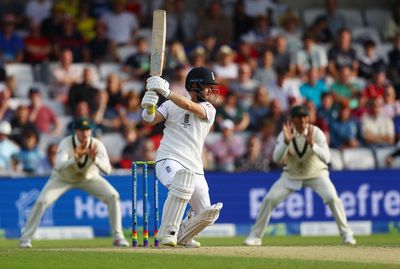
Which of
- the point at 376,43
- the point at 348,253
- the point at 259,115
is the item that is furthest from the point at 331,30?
the point at 348,253

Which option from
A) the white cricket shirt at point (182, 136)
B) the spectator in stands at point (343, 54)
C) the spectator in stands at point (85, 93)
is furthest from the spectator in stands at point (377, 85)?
the white cricket shirt at point (182, 136)

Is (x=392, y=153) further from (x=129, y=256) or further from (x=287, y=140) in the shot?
(x=129, y=256)

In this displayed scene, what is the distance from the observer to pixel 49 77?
1867cm

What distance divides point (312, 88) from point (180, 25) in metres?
2.75

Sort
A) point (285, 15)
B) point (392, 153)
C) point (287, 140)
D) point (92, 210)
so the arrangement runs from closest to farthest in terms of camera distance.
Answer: point (287, 140) < point (92, 210) < point (392, 153) < point (285, 15)

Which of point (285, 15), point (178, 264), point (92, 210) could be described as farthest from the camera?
point (285, 15)

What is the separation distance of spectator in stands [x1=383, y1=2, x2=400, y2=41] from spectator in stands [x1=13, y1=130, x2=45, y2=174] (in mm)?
7669

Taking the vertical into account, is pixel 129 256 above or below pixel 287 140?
below

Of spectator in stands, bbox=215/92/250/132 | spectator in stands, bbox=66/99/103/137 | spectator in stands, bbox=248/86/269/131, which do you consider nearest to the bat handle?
spectator in stands, bbox=66/99/103/137

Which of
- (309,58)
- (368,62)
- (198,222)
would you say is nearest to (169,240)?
(198,222)

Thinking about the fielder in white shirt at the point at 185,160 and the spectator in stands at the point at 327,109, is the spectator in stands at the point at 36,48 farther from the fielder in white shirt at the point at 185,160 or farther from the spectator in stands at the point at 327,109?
the fielder in white shirt at the point at 185,160

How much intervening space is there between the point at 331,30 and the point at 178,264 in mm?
12066

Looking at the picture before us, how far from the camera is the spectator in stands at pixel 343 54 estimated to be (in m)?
20.0

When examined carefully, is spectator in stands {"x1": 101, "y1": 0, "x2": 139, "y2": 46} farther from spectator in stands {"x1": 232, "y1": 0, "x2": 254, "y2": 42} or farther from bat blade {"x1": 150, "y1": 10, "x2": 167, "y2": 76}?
bat blade {"x1": 150, "y1": 10, "x2": 167, "y2": 76}
